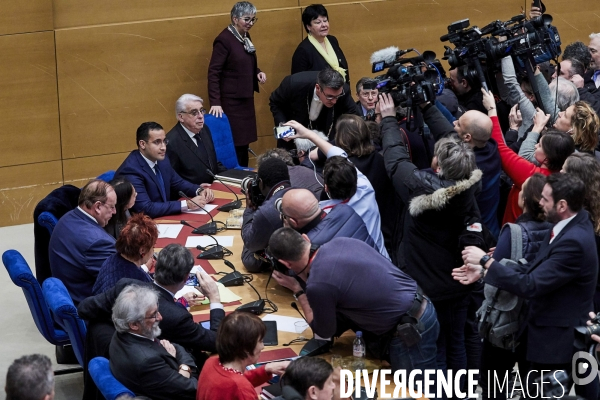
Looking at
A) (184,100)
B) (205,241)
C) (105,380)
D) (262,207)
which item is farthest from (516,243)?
(184,100)

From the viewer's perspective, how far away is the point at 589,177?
4531 mm

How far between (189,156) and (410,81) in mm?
1891

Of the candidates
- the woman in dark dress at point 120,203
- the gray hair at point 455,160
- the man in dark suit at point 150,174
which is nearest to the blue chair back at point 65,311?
the woman in dark dress at point 120,203

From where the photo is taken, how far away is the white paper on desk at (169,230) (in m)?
5.73

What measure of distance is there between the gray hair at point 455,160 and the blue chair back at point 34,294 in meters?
2.29

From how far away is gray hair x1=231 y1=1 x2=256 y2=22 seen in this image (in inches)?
311

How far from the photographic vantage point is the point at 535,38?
20.4 feet

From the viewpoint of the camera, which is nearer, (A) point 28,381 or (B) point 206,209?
(A) point 28,381

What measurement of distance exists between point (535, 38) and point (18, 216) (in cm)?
457

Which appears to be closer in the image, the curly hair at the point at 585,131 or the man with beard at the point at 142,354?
the man with beard at the point at 142,354

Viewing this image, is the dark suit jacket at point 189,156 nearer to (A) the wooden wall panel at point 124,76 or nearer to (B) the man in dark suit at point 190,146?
(B) the man in dark suit at point 190,146

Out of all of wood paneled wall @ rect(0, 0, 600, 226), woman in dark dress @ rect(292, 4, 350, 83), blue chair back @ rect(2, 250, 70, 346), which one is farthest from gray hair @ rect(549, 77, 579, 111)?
blue chair back @ rect(2, 250, 70, 346)

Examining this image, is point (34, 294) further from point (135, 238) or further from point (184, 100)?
point (184, 100)

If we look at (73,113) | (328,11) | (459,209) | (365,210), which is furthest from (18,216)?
(459,209)
